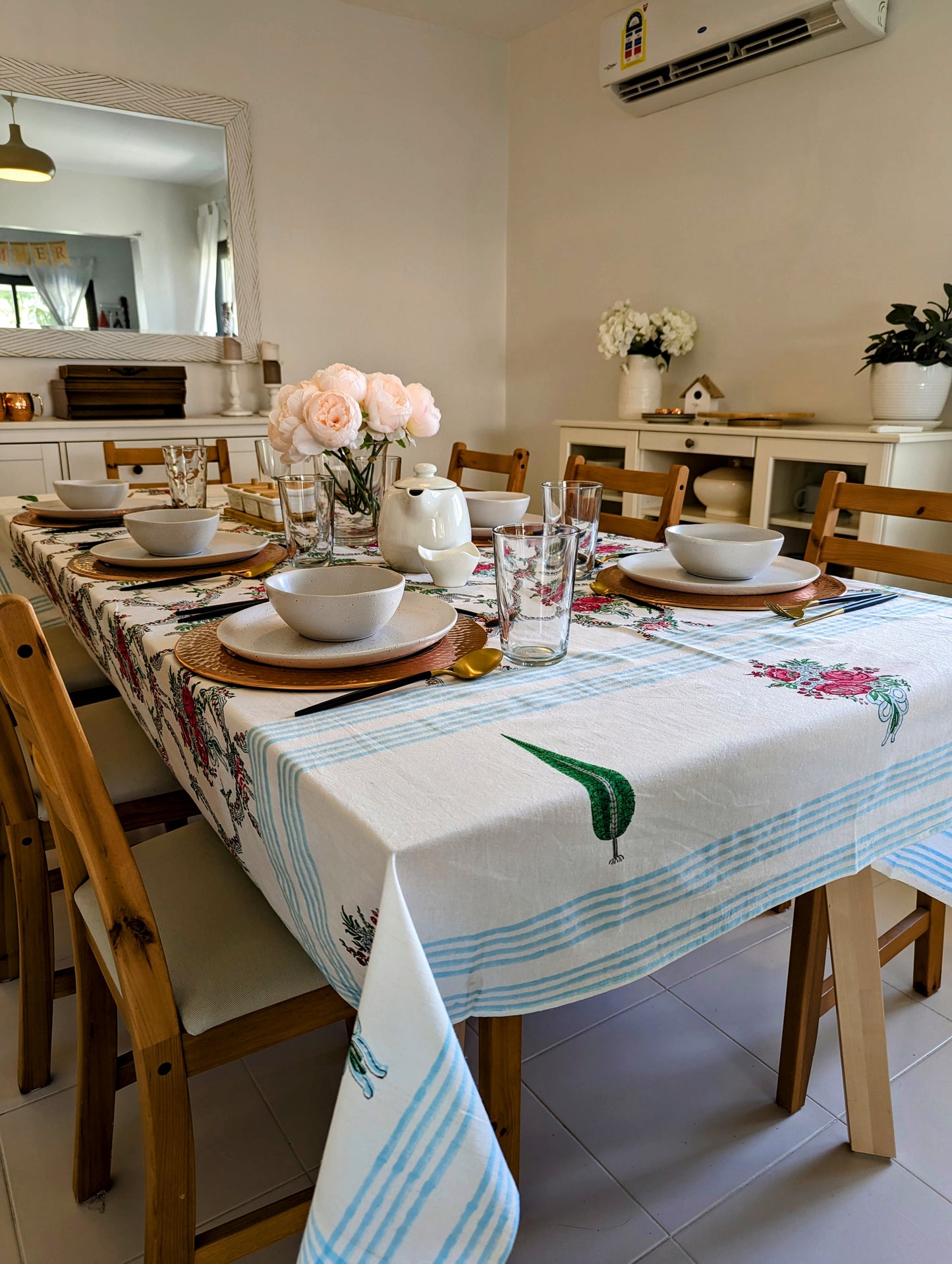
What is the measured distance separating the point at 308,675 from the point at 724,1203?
2.88ft

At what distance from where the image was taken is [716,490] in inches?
113

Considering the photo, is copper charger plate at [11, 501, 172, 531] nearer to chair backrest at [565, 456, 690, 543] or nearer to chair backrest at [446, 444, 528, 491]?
chair backrest at [446, 444, 528, 491]

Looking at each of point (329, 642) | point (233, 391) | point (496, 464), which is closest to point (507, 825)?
A: point (329, 642)

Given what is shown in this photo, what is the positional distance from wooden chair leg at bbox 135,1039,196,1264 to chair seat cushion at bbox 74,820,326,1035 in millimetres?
40

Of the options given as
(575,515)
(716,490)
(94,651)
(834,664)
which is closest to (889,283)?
(716,490)

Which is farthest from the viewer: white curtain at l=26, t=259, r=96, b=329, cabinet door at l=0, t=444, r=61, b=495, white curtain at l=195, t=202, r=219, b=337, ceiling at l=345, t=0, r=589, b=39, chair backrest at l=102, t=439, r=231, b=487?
ceiling at l=345, t=0, r=589, b=39

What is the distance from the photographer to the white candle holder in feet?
11.9

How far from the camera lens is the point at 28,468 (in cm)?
308

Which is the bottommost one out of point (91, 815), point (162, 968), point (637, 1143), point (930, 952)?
point (637, 1143)

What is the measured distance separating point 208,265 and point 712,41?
2.05 m

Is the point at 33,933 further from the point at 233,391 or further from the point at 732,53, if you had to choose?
the point at 732,53

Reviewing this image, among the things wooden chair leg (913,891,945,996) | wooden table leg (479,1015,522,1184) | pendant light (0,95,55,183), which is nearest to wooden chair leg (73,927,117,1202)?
wooden table leg (479,1015,522,1184)

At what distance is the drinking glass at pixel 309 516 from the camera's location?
137 cm

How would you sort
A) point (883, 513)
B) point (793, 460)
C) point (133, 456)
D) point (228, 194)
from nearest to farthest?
point (883, 513) < point (133, 456) < point (793, 460) < point (228, 194)
